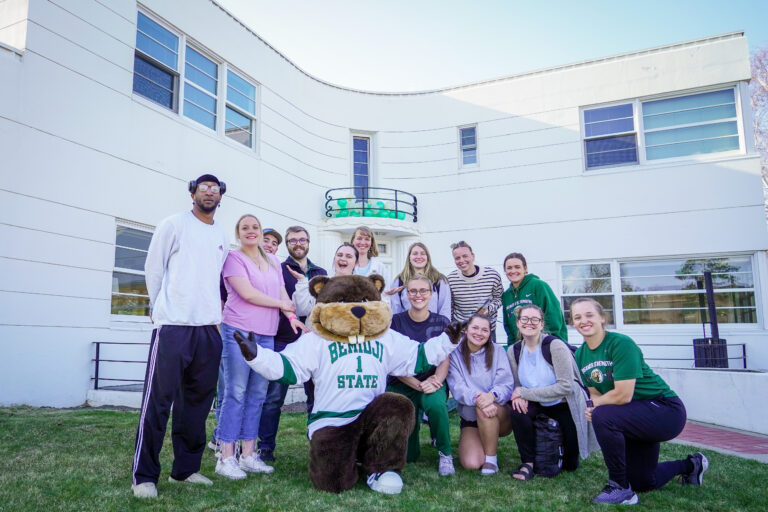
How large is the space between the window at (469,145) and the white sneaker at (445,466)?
8571 mm

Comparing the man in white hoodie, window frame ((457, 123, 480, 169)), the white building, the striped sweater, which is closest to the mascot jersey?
the man in white hoodie

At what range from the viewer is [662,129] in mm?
10211

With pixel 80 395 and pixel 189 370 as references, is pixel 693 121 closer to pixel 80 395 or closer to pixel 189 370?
pixel 189 370

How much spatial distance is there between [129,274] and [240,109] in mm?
3836

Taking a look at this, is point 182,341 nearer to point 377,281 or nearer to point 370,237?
point 377,281

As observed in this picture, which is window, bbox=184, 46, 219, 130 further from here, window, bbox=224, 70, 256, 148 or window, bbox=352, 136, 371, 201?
window, bbox=352, 136, 371, 201

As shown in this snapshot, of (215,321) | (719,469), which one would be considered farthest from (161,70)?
(719,469)

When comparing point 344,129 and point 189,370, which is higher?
point 344,129

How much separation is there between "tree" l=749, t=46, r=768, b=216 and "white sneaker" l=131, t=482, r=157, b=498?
1852 centimetres

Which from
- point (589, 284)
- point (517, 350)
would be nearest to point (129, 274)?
point (517, 350)

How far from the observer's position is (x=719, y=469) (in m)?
4.23

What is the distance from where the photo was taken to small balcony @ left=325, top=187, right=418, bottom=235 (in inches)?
428

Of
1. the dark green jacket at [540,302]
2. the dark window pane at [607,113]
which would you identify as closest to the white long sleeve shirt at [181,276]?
the dark green jacket at [540,302]

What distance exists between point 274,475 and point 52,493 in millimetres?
1373
